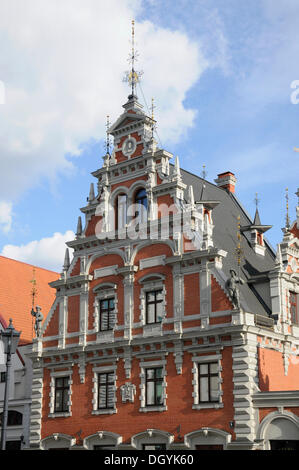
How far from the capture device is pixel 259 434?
82.9 feet

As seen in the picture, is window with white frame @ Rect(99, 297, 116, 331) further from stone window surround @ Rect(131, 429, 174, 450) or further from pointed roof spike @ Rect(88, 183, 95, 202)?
pointed roof spike @ Rect(88, 183, 95, 202)

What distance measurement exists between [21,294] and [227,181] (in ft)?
50.1

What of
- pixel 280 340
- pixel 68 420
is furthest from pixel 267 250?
pixel 68 420

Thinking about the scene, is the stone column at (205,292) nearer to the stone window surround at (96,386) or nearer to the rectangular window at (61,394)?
the stone window surround at (96,386)

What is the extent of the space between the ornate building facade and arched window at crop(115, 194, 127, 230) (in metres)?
0.06

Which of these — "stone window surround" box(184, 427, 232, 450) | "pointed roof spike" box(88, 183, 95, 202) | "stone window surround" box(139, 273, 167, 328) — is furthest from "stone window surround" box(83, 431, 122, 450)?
"pointed roof spike" box(88, 183, 95, 202)

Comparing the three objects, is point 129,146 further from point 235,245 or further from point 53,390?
point 53,390

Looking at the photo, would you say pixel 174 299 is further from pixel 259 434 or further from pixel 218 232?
pixel 259 434

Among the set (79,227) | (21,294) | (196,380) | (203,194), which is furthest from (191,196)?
(21,294)

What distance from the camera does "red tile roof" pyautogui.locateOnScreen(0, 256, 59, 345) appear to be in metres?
40.5

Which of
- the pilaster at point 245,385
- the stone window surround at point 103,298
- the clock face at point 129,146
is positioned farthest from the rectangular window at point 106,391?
the clock face at point 129,146

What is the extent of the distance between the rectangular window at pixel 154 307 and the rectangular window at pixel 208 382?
3197 mm

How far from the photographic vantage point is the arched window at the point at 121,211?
3269cm
